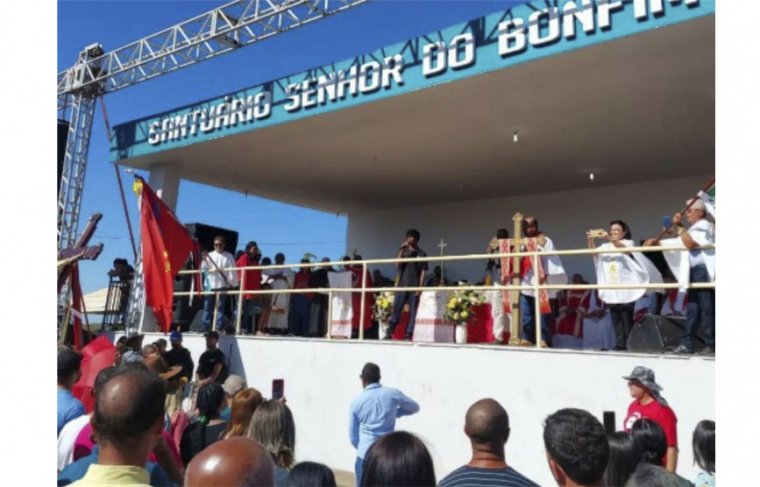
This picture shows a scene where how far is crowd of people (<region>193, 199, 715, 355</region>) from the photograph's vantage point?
5.70m

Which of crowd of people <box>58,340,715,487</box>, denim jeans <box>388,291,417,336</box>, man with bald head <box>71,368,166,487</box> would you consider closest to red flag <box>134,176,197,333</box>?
denim jeans <box>388,291,417,336</box>

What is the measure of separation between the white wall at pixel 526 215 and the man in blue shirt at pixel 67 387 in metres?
10.1

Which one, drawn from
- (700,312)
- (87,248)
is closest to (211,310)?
(87,248)

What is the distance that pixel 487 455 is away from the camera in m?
2.54

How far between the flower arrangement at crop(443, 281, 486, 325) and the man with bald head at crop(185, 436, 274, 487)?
5743mm

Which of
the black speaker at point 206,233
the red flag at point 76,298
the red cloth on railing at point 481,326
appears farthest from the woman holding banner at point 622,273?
the black speaker at point 206,233

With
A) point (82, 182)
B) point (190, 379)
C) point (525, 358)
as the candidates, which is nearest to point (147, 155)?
point (82, 182)

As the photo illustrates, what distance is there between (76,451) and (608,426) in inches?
129

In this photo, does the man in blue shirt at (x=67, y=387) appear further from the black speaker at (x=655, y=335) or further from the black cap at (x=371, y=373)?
the black speaker at (x=655, y=335)

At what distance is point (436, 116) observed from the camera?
8.80 m

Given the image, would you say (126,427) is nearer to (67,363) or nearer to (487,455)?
(487,455)

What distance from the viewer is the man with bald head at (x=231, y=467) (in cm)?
164

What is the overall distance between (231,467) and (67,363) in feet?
8.25

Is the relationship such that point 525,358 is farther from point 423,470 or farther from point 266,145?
point 266,145
